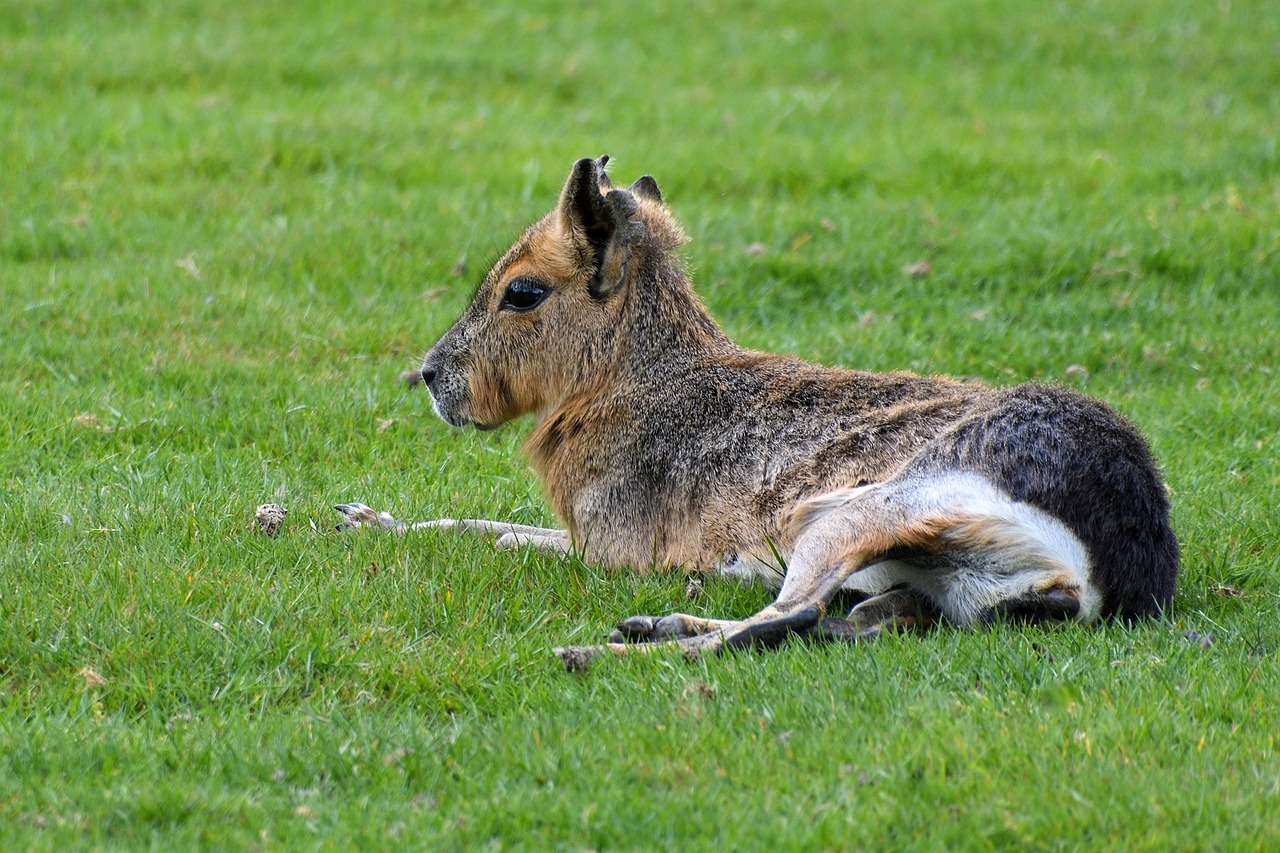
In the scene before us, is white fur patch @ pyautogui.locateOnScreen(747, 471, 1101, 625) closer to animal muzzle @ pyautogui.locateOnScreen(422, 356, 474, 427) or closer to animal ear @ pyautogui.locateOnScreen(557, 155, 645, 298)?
animal ear @ pyautogui.locateOnScreen(557, 155, 645, 298)

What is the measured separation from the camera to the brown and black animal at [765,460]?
16.1ft

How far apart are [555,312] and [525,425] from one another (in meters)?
1.84

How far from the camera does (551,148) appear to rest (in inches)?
440

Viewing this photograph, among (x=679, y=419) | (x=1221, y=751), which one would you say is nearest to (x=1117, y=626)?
(x=1221, y=751)

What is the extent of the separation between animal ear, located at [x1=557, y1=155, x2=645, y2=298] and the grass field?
112 centimetres

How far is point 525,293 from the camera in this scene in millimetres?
6078

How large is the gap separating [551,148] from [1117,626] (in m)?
7.07

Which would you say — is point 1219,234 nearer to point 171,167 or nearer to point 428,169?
point 428,169

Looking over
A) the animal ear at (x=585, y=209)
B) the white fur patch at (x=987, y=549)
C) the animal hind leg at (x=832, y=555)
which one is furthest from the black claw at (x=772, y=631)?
the animal ear at (x=585, y=209)

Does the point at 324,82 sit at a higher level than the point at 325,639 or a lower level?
higher

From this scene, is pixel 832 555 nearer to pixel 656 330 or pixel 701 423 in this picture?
pixel 701 423

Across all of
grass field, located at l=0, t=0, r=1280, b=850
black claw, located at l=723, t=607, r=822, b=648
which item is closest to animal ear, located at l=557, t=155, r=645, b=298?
grass field, located at l=0, t=0, r=1280, b=850

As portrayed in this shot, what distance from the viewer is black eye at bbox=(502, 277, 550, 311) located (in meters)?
6.07

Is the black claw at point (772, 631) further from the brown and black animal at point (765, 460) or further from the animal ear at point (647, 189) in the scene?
the animal ear at point (647, 189)
